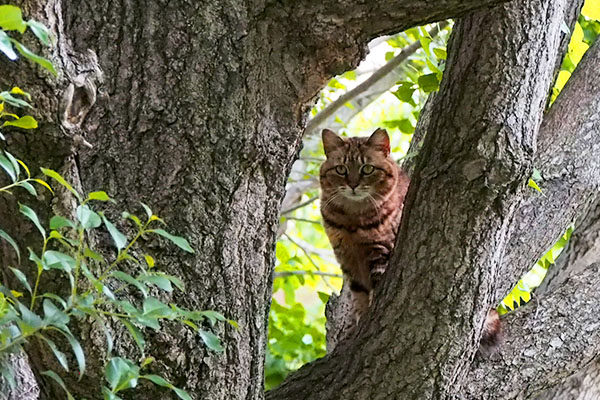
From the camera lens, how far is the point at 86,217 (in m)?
1.18

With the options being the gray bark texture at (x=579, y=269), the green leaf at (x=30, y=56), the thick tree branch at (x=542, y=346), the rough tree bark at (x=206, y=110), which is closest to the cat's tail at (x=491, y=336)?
the thick tree branch at (x=542, y=346)

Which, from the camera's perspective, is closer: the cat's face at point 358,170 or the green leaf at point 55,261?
the green leaf at point 55,261

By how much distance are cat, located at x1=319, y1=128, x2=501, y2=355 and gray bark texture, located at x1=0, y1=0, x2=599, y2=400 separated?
106 cm

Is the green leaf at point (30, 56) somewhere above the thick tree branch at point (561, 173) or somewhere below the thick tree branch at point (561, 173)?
below

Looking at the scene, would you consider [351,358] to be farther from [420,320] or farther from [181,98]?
[181,98]

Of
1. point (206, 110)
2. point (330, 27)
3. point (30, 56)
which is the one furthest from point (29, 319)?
point (330, 27)

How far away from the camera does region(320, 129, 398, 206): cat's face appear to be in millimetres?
3525

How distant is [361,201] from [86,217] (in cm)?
241

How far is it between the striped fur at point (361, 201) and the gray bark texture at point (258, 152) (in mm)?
1132

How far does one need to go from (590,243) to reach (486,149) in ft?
3.96

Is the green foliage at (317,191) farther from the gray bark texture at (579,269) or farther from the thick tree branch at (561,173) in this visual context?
the gray bark texture at (579,269)

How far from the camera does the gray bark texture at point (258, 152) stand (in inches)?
66.0

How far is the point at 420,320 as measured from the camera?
1977 mm

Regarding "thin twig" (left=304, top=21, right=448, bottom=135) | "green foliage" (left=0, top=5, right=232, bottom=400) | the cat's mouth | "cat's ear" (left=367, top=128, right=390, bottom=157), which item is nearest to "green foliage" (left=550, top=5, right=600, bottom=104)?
"thin twig" (left=304, top=21, right=448, bottom=135)
